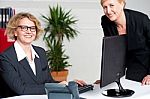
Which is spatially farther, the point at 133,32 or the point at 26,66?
the point at 133,32

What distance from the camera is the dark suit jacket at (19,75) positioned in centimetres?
244

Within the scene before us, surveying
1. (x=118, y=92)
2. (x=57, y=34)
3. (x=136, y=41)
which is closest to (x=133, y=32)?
(x=136, y=41)

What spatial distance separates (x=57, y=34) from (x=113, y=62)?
3.15 meters

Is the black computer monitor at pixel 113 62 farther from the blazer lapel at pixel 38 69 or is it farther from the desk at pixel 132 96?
the blazer lapel at pixel 38 69

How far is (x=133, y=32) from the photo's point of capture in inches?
108

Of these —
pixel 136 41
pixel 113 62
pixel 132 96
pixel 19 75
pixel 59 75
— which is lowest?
pixel 59 75

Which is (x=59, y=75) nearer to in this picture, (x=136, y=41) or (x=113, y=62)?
(x=136, y=41)

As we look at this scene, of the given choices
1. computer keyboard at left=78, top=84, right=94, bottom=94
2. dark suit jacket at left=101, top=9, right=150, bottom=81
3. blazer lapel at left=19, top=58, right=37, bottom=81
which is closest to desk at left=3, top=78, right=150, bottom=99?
computer keyboard at left=78, top=84, right=94, bottom=94

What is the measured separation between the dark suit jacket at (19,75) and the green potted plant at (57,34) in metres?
2.55

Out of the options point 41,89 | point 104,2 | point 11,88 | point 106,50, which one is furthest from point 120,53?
point 11,88

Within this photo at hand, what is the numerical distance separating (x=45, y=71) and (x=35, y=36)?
33cm

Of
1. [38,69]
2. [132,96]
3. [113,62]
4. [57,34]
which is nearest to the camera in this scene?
[113,62]

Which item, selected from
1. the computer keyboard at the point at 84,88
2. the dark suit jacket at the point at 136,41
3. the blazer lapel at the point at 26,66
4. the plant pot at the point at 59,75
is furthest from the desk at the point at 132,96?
the plant pot at the point at 59,75

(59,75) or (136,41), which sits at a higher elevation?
(136,41)
